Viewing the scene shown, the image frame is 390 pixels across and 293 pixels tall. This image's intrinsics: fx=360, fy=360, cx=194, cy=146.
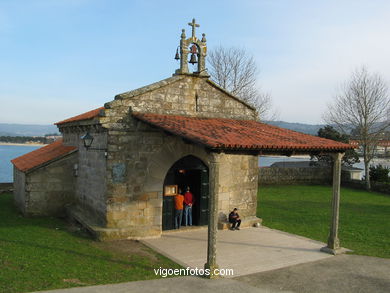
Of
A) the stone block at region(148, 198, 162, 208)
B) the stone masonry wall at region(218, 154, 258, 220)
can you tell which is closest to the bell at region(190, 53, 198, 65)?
the stone masonry wall at region(218, 154, 258, 220)

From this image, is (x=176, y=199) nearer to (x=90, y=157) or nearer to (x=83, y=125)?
(x=90, y=157)

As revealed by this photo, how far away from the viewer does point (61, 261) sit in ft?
26.6

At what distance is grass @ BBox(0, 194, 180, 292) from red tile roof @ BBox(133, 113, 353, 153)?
3.04 m

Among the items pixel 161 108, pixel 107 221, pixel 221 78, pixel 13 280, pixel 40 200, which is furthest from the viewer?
pixel 221 78

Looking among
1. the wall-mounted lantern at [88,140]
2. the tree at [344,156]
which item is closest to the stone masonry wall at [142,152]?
the wall-mounted lantern at [88,140]

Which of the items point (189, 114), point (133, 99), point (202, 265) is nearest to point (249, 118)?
point (189, 114)

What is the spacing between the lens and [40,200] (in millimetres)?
12766

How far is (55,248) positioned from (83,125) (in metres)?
4.46

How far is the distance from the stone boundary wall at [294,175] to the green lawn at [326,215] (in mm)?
1683

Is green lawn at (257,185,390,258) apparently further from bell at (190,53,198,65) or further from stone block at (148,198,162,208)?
bell at (190,53,198,65)

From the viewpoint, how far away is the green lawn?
1129 centimetres

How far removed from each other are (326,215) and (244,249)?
7.26 metres

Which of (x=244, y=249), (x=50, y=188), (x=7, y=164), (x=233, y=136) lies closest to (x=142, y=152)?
(x=233, y=136)

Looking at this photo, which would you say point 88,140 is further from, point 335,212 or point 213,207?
point 335,212
